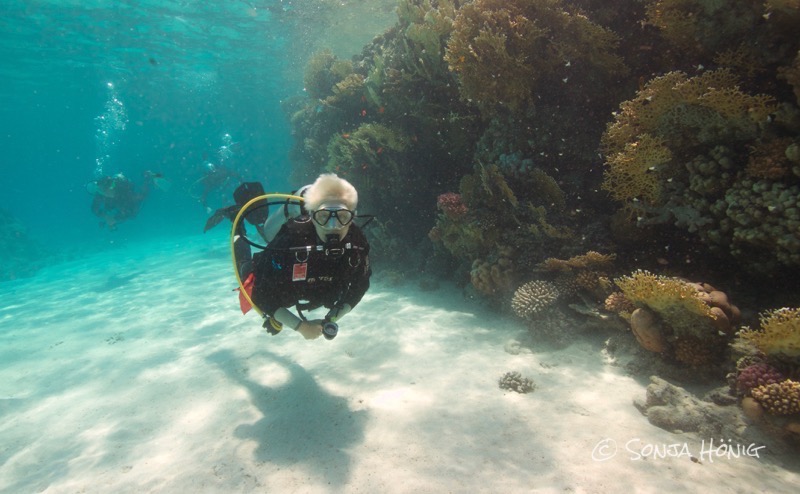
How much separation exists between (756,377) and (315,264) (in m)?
4.33

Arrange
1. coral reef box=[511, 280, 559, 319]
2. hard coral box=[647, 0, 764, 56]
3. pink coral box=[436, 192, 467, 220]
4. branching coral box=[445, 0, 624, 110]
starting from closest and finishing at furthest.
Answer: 1. hard coral box=[647, 0, 764, 56]
2. coral reef box=[511, 280, 559, 319]
3. branching coral box=[445, 0, 624, 110]
4. pink coral box=[436, 192, 467, 220]

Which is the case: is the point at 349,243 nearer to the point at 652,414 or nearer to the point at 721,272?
the point at 652,414

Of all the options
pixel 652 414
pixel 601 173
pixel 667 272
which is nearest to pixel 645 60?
pixel 601 173

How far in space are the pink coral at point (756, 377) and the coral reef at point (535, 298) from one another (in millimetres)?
2187

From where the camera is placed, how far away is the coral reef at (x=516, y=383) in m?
4.29

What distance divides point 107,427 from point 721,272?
7.70 m

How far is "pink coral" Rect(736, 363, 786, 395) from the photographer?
3.14 metres

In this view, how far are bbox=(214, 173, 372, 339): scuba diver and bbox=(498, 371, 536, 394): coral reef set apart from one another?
6.67 ft

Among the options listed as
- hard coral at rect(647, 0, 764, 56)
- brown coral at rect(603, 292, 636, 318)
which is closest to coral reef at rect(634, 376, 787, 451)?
brown coral at rect(603, 292, 636, 318)

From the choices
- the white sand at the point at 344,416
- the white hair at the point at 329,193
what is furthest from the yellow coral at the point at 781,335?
the white hair at the point at 329,193

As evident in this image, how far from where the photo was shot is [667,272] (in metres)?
4.62

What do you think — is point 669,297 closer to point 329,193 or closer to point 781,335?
point 781,335

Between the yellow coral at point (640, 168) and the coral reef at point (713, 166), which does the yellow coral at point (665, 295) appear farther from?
the yellow coral at point (640, 168)

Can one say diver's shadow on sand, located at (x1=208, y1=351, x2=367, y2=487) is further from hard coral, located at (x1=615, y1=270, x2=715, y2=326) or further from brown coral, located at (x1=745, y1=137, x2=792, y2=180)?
brown coral, located at (x1=745, y1=137, x2=792, y2=180)
